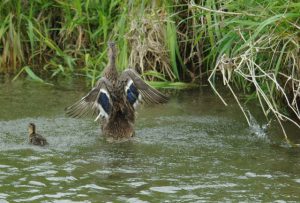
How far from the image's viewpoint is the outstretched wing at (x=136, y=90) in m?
8.64

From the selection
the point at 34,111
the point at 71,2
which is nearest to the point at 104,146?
the point at 34,111

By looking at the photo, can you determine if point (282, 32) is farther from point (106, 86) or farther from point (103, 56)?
point (103, 56)

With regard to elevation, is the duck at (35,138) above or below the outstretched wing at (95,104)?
below

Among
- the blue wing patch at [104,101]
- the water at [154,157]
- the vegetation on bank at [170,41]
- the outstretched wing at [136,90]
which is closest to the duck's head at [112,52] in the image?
the outstretched wing at [136,90]

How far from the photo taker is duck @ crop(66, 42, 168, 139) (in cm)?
849

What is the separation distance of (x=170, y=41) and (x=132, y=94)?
1317 millimetres

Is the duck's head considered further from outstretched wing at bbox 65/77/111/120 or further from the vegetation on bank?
the vegetation on bank

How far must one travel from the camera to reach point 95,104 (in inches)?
336

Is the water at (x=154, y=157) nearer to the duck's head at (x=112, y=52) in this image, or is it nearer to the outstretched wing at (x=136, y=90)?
the outstretched wing at (x=136, y=90)

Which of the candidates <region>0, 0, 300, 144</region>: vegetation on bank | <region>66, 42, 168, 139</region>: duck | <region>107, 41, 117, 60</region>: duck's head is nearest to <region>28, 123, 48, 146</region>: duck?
<region>66, 42, 168, 139</region>: duck

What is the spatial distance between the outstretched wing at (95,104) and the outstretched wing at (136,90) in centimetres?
23

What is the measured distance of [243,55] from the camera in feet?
24.1

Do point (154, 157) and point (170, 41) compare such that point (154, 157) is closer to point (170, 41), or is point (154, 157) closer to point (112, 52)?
point (112, 52)

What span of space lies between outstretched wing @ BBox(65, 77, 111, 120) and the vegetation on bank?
3.70ft
